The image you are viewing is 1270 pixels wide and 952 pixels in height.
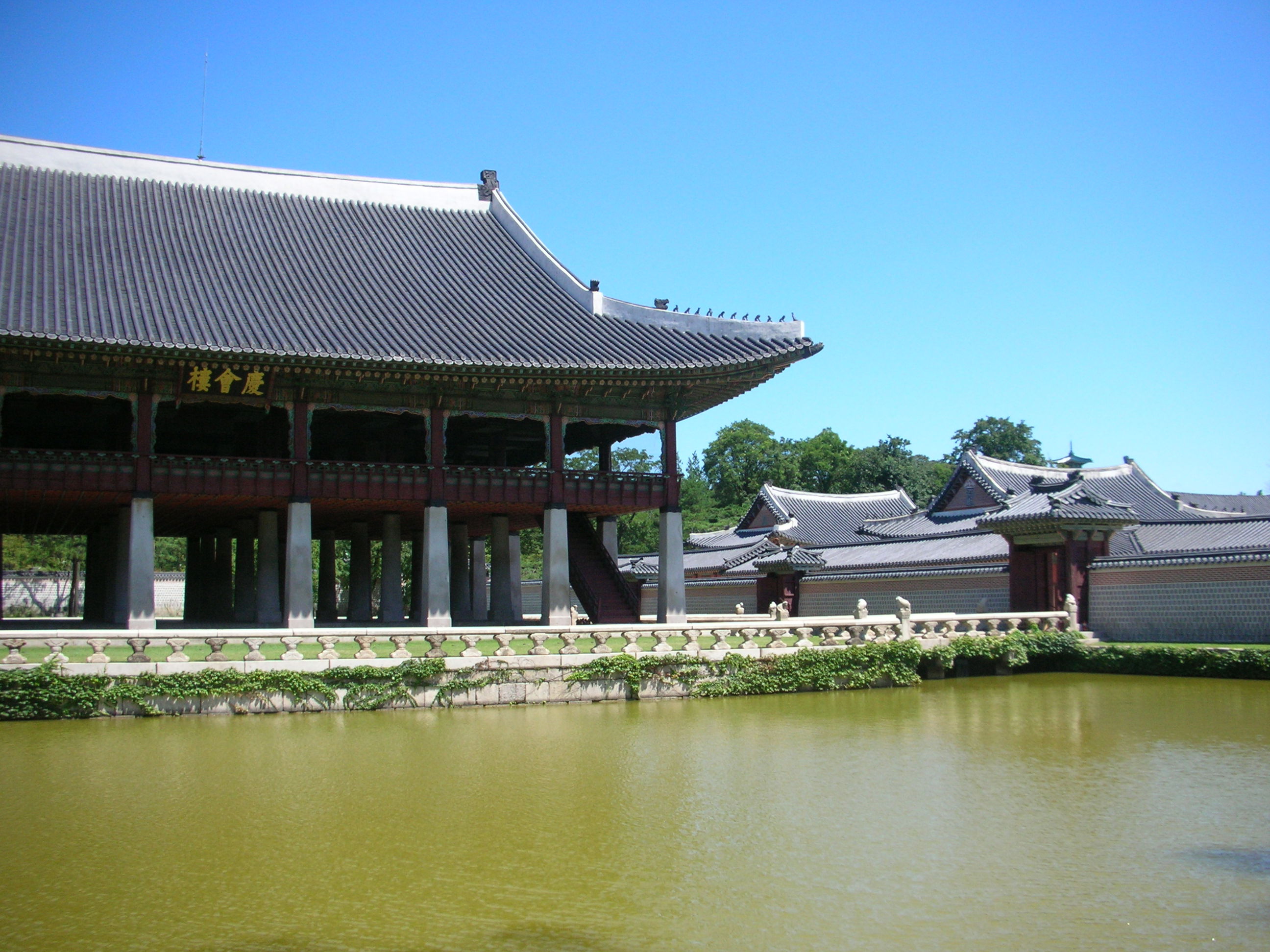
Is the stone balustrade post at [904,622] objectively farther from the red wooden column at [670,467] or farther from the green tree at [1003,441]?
the green tree at [1003,441]

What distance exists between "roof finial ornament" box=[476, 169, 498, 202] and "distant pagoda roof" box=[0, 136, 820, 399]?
0.84 feet

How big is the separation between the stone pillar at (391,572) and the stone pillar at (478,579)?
465 centimetres

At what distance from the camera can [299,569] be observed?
933 inches

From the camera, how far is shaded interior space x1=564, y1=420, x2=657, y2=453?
94.8 ft

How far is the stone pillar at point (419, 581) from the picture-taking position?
81.7 feet

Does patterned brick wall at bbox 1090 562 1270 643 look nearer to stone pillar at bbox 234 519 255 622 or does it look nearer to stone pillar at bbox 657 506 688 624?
stone pillar at bbox 657 506 688 624

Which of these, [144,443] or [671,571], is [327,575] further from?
[671,571]

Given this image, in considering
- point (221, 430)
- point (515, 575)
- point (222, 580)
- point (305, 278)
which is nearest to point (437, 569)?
point (515, 575)

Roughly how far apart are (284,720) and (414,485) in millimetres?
8215

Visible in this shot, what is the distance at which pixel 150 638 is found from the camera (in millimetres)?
18281

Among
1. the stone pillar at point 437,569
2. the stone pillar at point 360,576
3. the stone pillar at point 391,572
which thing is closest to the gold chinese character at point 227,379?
the stone pillar at point 437,569

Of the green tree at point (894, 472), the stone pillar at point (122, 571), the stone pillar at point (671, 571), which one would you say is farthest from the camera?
the green tree at point (894, 472)

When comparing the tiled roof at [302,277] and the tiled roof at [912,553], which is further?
the tiled roof at [912,553]

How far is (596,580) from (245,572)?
10.9 meters
